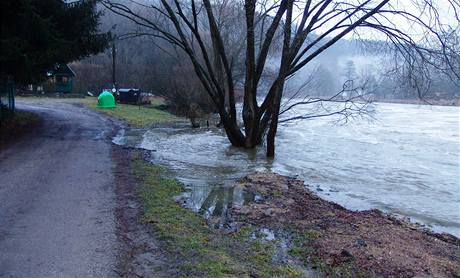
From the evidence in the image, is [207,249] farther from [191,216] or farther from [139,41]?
[139,41]

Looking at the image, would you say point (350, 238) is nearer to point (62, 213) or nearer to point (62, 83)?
point (62, 213)

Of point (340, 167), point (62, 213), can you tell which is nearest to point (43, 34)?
point (62, 213)

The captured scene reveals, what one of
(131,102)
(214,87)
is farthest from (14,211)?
(131,102)

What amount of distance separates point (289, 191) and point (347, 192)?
2342 mm

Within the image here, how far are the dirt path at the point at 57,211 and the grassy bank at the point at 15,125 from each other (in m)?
1.83

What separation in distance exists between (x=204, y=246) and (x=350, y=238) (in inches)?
83.3

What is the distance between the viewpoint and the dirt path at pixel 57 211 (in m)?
5.47

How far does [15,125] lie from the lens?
61.7 ft

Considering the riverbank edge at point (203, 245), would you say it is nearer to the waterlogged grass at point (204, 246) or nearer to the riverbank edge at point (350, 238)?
the waterlogged grass at point (204, 246)

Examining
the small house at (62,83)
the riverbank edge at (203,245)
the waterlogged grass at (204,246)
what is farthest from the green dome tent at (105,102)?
the waterlogged grass at (204,246)

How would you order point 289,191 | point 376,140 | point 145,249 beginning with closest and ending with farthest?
point 145,249
point 289,191
point 376,140

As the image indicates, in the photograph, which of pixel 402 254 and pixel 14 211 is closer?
pixel 402 254

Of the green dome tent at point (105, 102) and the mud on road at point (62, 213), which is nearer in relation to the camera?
the mud on road at point (62, 213)

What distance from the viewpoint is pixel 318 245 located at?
21.4 feet
